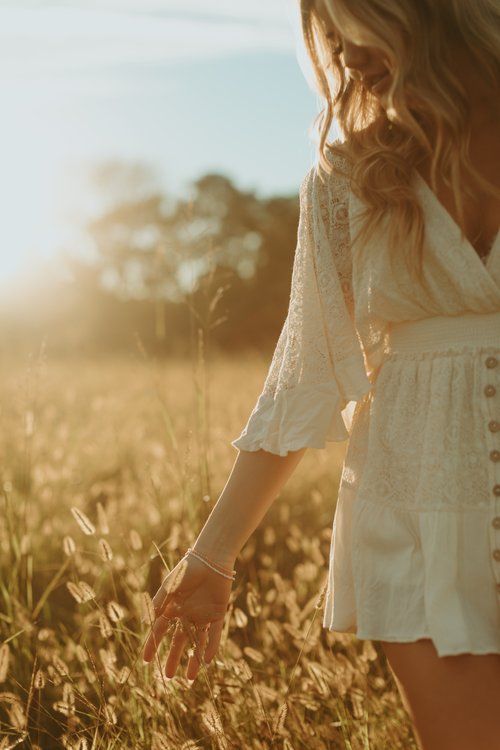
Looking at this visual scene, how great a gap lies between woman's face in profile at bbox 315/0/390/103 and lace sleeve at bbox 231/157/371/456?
179 mm

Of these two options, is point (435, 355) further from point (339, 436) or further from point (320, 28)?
point (320, 28)

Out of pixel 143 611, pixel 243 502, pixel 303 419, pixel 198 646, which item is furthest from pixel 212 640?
pixel 303 419

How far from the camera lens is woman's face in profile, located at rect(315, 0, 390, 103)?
1.56 meters

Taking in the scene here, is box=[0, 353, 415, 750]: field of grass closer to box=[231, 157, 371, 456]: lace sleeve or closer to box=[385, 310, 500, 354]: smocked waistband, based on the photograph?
box=[231, 157, 371, 456]: lace sleeve

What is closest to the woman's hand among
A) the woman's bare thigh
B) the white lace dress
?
the white lace dress

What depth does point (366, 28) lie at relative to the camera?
150cm

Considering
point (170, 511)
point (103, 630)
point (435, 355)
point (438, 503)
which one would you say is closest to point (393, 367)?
point (435, 355)

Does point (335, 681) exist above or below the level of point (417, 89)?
below

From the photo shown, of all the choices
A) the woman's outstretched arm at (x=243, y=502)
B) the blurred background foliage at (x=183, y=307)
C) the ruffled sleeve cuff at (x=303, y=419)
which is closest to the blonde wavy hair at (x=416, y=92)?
the ruffled sleeve cuff at (x=303, y=419)

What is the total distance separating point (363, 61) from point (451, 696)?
108cm

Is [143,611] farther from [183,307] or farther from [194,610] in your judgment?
[183,307]

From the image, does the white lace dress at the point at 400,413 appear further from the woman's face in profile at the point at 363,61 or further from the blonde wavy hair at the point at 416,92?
the woman's face in profile at the point at 363,61

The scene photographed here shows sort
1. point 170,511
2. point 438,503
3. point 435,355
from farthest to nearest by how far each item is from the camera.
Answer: point 170,511 → point 435,355 → point 438,503

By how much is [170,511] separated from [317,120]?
223cm
